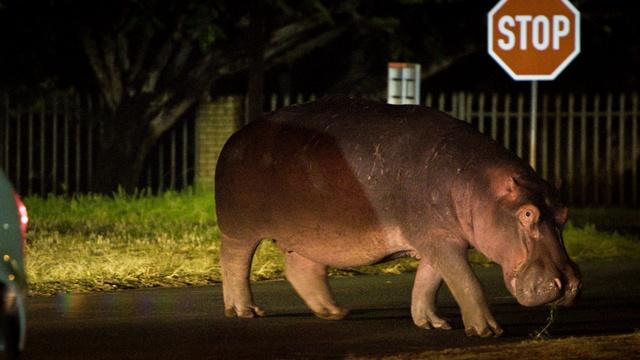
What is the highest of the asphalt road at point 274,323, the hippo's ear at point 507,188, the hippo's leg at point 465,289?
the hippo's ear at point 507,188

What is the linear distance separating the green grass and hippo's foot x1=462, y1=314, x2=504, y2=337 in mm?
3943

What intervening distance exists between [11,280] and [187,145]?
62.9 ft

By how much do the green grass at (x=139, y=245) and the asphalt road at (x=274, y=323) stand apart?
739 millimetres

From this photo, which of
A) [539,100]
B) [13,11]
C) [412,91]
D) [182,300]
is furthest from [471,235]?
[539,100]

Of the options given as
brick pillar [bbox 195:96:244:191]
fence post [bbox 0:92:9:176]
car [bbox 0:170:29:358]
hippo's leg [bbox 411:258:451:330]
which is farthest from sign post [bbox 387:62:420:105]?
car [bbox 0:170:29:358]

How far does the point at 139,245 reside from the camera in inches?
664

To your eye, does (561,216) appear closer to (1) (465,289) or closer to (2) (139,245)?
(1) (465,289)

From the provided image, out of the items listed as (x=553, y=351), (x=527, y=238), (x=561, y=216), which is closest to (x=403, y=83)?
(x=561, y=216)

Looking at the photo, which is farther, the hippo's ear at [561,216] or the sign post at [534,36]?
the sign post at [534,36]

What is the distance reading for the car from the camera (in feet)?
25.3

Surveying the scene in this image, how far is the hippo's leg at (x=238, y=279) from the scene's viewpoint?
40.2 feet

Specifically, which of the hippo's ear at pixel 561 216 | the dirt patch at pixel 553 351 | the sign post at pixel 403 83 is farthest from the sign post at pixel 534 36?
the dirt patch at pixel 553 351

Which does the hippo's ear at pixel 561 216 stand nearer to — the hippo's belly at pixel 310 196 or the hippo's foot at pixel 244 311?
the hippo's belly at pixel 310 196

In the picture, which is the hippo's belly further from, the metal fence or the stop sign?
the metal fence
